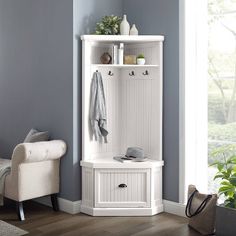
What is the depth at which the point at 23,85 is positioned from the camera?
190 inches

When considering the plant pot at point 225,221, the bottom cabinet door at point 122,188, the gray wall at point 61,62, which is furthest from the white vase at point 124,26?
the plant pot at point 225,221

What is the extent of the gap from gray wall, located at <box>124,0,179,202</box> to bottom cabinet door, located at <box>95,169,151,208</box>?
28 centimetres

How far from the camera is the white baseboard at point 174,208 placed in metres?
4.13

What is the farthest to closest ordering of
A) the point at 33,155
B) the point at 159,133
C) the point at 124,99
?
1. the point at 124,99
2. the point at 159,133
3. the point at 33,155

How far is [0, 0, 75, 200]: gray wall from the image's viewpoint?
4.27 m

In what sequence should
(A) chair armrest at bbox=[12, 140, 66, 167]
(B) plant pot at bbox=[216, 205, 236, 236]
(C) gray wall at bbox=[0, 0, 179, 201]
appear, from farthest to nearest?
(C) gray wall at bbox=[0, 0, 179, 201] < (A) chair armrest at bbox=[12, 140, 66, 167] < (B) plant pot at bbox=[216, 205, 236, 236]

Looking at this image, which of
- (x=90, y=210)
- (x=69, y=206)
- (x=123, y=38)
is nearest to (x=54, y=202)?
(x=69, y=206)

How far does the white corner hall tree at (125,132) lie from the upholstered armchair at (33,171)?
305 millimetres

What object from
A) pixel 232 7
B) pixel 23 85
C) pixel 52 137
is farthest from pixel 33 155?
pixel 232 7

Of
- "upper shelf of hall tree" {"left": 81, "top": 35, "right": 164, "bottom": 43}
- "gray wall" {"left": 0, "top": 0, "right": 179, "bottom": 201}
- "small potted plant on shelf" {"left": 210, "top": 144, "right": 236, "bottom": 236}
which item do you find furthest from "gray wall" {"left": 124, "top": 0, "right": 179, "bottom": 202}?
"small potted plant on shelf" {"left": 210, "top": 144, "right": 236, "bottom": 236}

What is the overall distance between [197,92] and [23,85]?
2.02 metres

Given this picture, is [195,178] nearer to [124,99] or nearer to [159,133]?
[159,133]

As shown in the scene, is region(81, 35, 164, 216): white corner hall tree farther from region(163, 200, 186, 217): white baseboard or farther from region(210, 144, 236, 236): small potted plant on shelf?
region(210, 144, 236, 236): small potted plant on shelf

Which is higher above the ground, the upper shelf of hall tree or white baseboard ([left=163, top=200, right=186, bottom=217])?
the upper shelf of hall tree
